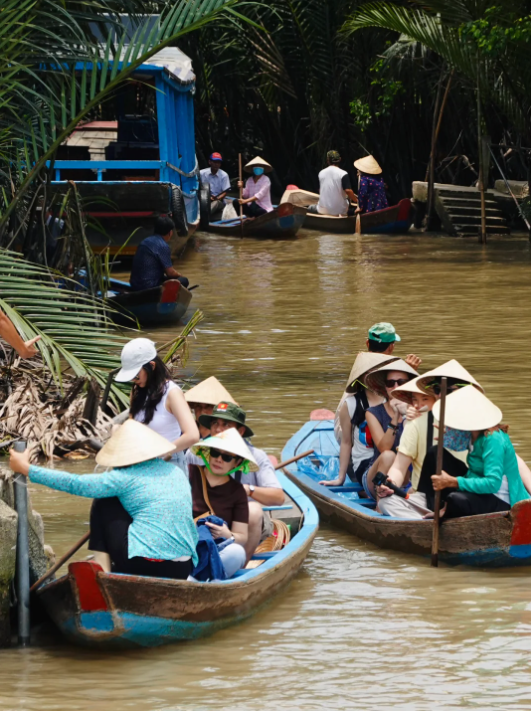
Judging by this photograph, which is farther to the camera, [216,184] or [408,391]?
[216,184]

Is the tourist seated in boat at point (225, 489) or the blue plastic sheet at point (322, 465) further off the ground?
the tourist seated in boat at point (225, 489)

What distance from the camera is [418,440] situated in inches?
287

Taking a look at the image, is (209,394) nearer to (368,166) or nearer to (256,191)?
(368,166)

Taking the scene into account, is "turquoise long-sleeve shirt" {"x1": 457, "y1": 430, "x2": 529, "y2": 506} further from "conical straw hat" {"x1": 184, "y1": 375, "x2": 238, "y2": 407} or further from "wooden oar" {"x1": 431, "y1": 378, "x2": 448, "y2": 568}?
"conical straw hat" {"x1": 184, "y1": 375, "x2": 238, "y2": 407}

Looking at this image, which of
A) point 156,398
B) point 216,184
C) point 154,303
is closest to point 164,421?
point 156,398

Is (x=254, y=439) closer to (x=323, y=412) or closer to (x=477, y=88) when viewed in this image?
(x=323, y=412)

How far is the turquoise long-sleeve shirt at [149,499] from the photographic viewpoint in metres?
5.63

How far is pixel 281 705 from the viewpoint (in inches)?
210

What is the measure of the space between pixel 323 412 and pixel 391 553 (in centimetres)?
183

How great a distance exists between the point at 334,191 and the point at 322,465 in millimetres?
15900

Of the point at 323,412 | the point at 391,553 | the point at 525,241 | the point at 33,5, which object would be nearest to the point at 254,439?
the point at 323,412

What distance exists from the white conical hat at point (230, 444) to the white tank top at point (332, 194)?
58.5ft

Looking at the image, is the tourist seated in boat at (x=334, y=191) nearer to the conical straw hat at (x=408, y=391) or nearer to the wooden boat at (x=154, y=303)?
the wooden boat at (x=154, y=303)

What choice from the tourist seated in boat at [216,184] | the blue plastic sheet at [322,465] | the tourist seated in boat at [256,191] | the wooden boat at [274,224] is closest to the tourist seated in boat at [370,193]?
the wooden boat at [274,224]
